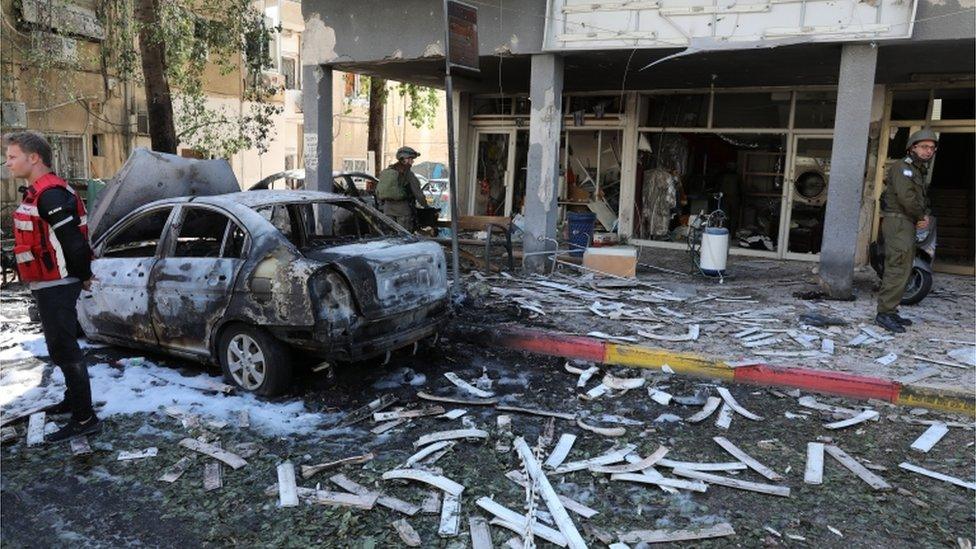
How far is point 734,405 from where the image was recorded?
560 cm

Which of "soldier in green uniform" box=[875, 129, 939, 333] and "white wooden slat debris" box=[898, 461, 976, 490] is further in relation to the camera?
"soldier in green uniform" box=[875, 129, 939, 333]

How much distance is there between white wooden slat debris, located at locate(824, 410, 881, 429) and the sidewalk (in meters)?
0.51

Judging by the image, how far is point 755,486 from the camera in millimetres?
4234

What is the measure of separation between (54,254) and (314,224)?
8.35ft

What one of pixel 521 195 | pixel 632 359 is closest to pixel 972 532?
pixel 632 359

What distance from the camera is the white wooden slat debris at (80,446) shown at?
463cm

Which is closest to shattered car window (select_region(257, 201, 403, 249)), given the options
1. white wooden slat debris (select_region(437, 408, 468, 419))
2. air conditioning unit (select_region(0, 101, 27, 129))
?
white wooden slat debris (select_region(437, 408, 468, 419))

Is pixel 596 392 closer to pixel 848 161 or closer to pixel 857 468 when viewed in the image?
pixel 857 468

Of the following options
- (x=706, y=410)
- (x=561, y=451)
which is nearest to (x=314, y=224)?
(x=561, y=451)

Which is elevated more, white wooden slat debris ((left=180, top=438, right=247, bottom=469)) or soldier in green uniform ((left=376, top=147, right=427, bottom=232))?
soldier in green uniform ((left=376, top=147, right=427, bottom=232))

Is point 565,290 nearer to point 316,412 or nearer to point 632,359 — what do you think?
point 632,359

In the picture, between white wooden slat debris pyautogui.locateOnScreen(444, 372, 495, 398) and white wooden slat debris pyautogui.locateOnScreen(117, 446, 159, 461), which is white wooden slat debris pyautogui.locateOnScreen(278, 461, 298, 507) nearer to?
white wooden slat debris pyautogui.locateOnScreen(117, 446, 159, 461)

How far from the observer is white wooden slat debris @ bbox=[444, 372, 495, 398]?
5.78m

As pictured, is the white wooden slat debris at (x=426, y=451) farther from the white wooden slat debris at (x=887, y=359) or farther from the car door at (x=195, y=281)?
the white wooden slat debris at (x=887, y=359)
